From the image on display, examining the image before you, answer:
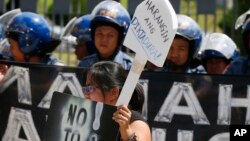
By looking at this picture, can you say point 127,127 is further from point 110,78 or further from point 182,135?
point 182,135

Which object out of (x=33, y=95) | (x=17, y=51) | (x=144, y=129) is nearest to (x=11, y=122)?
(x=33, y=95)

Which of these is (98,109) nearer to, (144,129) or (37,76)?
(144,129)

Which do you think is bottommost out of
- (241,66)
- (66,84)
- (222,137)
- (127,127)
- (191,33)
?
(222,137)

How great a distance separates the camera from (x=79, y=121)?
175 inches

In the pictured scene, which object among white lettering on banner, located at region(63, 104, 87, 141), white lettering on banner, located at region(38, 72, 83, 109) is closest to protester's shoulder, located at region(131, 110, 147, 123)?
white lettering on banner, located at region(63, 104, 87, 141)

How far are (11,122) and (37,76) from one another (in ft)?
1.26

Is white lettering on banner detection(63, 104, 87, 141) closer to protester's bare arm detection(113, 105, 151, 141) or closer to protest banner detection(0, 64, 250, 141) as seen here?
protester's bare arm detection(113, 105, 151, 141)

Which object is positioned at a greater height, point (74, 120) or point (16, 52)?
point (16, 52)

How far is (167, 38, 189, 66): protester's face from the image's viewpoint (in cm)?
666

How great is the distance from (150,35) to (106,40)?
108 inches

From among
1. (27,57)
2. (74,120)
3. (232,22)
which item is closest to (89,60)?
(27,57)

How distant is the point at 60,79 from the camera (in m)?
6.07

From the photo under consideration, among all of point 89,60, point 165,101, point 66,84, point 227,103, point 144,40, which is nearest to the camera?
point 144,40

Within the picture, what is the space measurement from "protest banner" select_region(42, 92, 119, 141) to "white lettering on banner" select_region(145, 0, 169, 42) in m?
0.50
